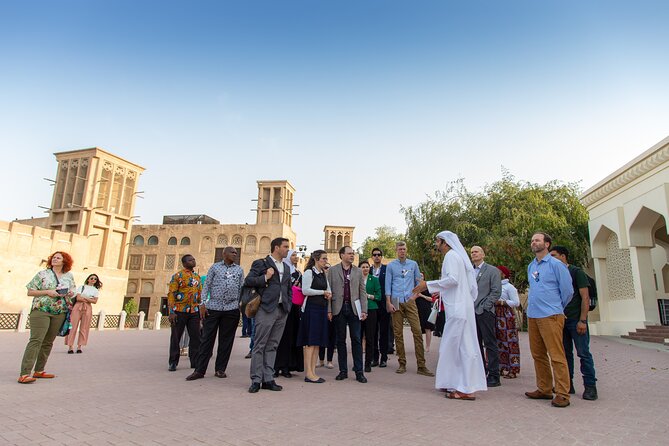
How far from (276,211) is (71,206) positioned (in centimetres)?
1992

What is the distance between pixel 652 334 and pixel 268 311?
583 inches

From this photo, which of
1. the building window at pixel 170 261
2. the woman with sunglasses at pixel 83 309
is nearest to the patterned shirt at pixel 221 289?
the woman with sunglasses at pixel 83 309

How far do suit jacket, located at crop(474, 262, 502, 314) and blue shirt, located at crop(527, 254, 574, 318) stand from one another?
1.03 meters

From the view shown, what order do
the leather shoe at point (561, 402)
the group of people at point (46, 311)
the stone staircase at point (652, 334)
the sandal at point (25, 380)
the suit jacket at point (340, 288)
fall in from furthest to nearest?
the stone staircase at point (652, 334) < the suit jacket at point (340, 288) < the group of people at point (46, 311) < the sandal at point (25, 380) < the leather shoe at point (561, 402)

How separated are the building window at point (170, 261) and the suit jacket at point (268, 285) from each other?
143 feet

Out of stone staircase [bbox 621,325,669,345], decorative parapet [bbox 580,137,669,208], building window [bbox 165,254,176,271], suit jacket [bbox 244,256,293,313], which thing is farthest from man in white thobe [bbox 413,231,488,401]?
building window [bbox 165,254,176,271]

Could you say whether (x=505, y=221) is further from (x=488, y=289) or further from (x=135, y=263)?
(x=135, y=263)

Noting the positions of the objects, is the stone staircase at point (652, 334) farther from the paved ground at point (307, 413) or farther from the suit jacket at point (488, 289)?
the suit jacket at point (488, 289)

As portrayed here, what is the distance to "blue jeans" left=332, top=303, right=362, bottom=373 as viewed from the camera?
633 centimetres

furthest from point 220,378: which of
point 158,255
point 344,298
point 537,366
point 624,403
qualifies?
point 158,255

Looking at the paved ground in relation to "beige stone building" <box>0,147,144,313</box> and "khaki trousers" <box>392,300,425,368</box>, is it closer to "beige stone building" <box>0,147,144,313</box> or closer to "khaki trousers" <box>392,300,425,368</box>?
"khaki trousers" <box>392,300,425,368</box>

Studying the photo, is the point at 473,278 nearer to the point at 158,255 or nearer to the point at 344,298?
the point at 344,298

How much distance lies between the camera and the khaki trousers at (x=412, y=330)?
23.5 feet

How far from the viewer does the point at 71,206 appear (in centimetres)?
3881
